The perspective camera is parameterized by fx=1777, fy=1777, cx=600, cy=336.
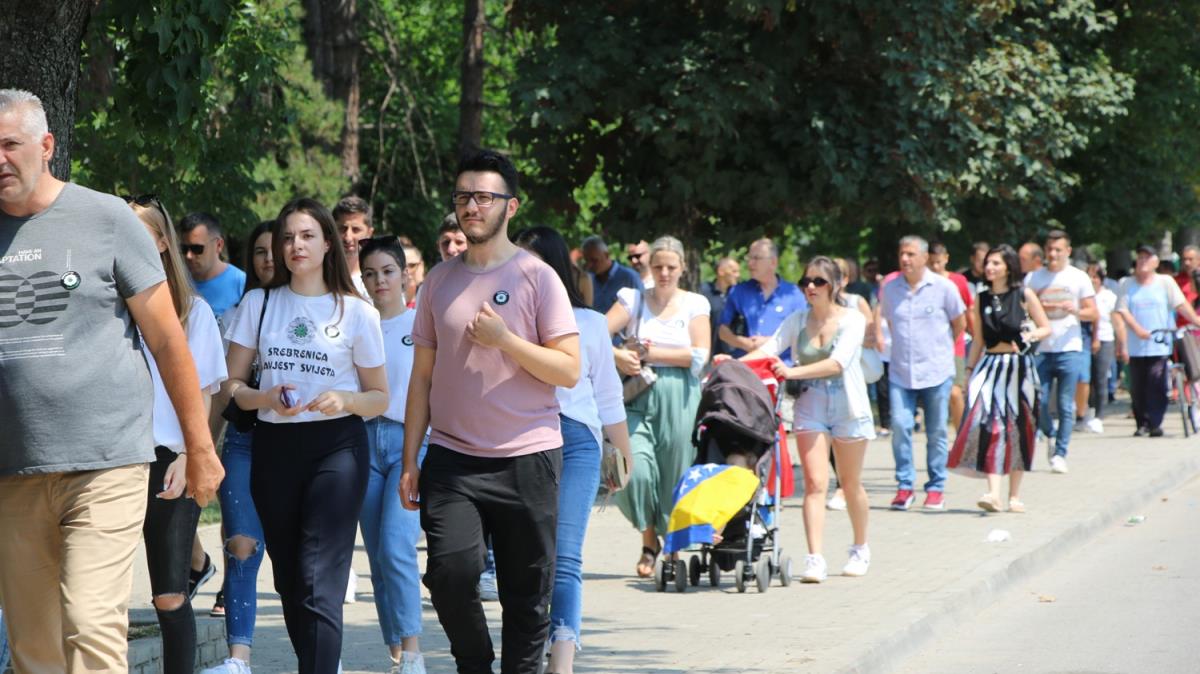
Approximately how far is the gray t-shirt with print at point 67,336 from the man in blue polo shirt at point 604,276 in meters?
7.32

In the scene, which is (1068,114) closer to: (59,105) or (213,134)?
(213,134)

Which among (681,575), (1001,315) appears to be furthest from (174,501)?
(1001,315)

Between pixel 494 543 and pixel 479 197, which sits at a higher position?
pixel 479 197

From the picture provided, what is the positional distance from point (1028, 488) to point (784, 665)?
25.3 ft

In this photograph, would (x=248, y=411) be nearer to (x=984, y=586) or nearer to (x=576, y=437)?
(x=576, y=437)

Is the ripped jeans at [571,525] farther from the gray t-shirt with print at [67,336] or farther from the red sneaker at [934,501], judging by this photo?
the red sneaker at [934,501]

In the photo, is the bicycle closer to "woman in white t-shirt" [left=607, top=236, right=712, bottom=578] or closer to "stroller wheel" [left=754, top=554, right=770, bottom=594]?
"woman in white t-shirt" [left=607, top=236, right=712, bottom=578]

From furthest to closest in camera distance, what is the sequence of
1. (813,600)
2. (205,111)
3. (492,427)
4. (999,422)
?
1. (999,422)
2. (813,600)
3. (205,111)
4. (492,427)

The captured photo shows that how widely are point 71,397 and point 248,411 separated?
5.48ft

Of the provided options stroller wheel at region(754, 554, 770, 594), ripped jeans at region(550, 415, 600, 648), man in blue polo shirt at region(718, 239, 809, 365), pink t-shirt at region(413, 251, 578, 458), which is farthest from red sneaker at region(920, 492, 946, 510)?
pink t-shirt at region(413, 251, 578, 458)

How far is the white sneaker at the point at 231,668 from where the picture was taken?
6.59m

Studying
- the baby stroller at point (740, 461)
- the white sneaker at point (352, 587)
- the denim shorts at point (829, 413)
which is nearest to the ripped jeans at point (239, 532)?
the white sneaker at point (352, 587)

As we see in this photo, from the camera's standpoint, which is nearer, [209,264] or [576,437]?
[576,437]

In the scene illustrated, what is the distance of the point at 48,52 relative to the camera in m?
6.96
